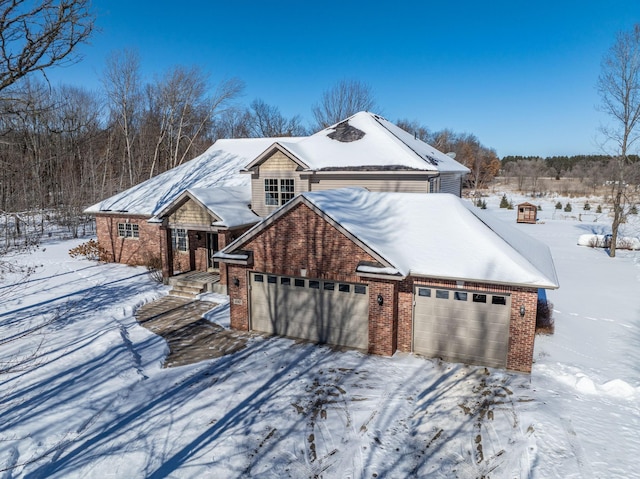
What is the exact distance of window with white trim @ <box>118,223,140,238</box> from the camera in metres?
23.0

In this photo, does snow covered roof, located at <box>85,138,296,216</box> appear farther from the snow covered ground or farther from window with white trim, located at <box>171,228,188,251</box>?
the snow covered ground

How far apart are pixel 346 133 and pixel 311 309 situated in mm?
12086

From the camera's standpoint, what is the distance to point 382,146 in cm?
2028

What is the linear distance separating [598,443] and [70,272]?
22.4 m

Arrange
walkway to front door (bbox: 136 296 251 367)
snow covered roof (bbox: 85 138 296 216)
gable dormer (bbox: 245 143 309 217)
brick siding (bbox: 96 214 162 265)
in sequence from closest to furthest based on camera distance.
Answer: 1. walkway to front door (bbox: 136 296 251 367)
2. gable dormer (bbox: 245 143 309 217)
3. brick siding (bbox: 96 214 162 265)
4. snow covered roof (bbox: 85 138 296 216)

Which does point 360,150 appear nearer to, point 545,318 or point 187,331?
point 545,318

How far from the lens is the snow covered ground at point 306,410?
746 centimetres

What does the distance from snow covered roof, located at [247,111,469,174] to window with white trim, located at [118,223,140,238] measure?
8.01 m

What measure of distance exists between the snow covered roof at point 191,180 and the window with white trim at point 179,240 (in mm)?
1900

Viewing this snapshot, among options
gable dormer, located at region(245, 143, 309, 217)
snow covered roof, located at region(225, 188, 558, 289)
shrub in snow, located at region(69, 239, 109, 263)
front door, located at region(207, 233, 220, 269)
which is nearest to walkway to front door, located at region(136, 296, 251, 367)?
snow covered roof, located at region(225, 188, 558, 289)

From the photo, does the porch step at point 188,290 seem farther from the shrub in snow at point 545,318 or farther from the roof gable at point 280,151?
the shrub in snow at point 545,318

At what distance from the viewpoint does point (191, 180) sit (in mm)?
25938

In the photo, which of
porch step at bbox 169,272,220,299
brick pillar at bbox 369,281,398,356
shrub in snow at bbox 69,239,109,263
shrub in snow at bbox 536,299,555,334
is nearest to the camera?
brick pillar at bbox 369,281,398,356

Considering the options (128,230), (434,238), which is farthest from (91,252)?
(434,238)
